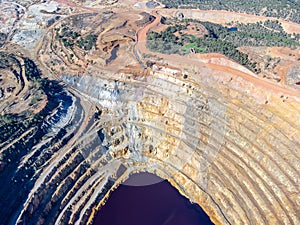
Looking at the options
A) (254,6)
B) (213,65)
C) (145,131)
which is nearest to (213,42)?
(213,65)

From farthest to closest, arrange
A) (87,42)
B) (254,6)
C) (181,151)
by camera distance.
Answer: (254,6)
(87,42)
(181,151)

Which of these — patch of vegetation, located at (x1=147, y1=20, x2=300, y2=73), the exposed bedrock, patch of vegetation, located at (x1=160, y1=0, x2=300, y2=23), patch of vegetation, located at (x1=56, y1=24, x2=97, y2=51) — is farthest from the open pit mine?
patch of vegetation, located at (x1=160, y1=0, x2=300, y2=23)

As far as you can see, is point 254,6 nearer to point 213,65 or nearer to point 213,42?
point 213,42

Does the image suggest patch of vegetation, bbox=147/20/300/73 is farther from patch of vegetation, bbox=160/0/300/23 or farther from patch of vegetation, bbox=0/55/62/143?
patch of vegetation, bbox=0/55/62/143

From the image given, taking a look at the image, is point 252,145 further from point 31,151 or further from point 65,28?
point 65,28

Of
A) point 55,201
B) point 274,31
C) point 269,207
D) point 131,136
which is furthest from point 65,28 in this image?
point 269,207
